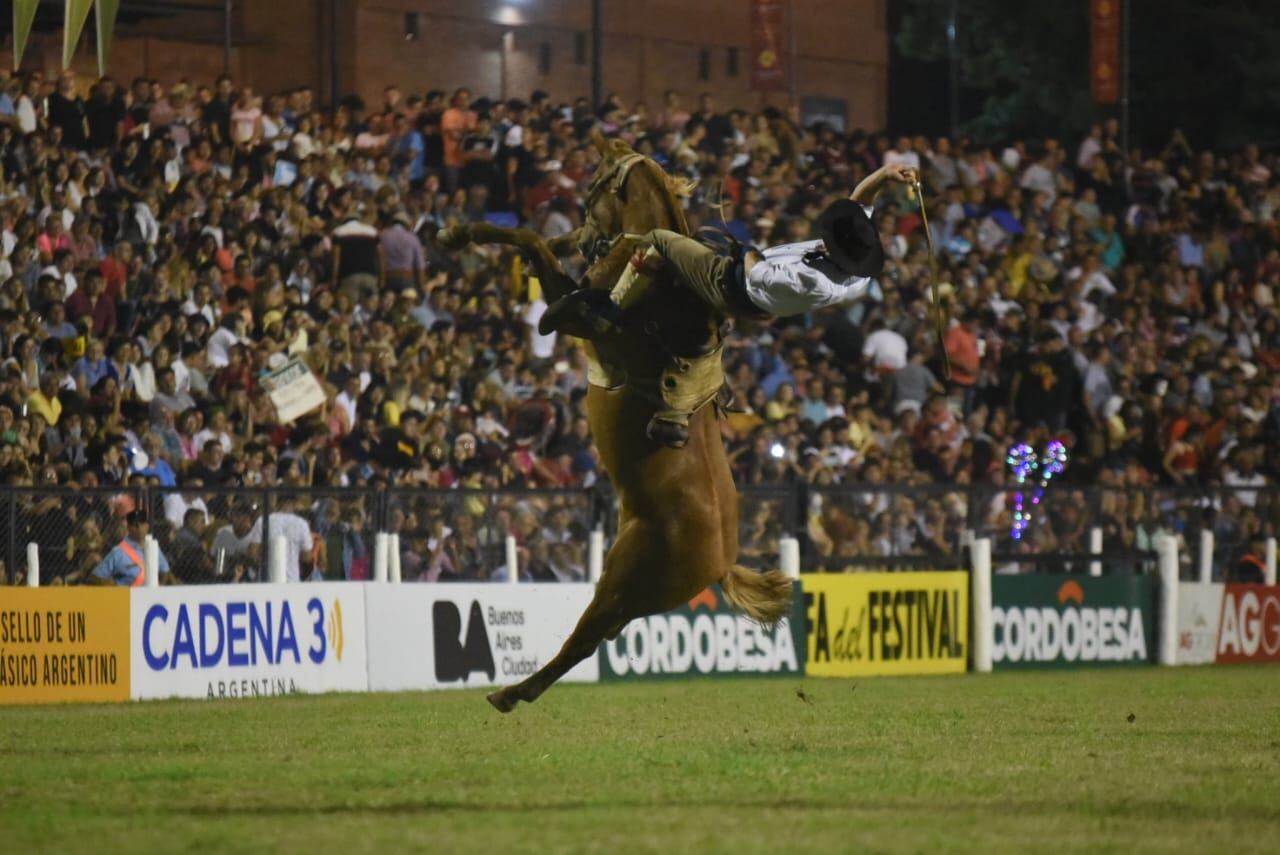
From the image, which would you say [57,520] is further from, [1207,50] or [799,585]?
[1207,50]

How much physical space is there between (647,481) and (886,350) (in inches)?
528

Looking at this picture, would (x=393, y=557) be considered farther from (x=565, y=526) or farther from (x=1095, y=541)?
(x=1095, y=541)

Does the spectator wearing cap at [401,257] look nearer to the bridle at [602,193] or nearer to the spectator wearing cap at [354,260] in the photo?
the spectator wearing cap at [354,260]

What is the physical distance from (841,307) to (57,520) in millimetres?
10718

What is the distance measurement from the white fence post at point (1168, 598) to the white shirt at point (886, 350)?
139 inches

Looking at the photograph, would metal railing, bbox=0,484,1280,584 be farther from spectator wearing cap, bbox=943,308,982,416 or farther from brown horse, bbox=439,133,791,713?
brown horse, bbox=439,133,791,713

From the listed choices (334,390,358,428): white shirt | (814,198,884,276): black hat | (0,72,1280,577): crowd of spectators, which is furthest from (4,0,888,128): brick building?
(814,198,884,276): black hat

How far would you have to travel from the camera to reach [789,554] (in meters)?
17.9

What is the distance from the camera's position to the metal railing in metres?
14.7

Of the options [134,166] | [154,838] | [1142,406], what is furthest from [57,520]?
[1142,406]

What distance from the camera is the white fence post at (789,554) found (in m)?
17.9

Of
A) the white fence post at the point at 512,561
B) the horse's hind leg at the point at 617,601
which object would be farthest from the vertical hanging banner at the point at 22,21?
the white fence post at the point at 512,561

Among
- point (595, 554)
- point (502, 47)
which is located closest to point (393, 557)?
point (595, 554)

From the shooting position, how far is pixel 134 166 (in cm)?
1878
